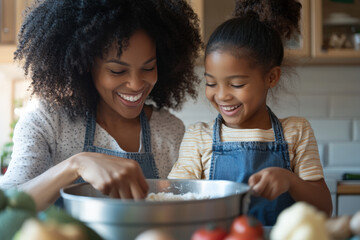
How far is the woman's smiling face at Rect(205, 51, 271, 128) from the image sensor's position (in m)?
1.26

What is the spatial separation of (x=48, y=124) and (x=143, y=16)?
17.6 inches

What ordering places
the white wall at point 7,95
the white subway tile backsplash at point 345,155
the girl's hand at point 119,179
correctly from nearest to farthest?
the girl's hand at point 119,179 < the white subway tile backsplash at point 345,155 < the white wall at point 7,95

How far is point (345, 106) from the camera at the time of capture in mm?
2945

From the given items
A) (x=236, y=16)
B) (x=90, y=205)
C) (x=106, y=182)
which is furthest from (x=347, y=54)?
(x=90, y=205)

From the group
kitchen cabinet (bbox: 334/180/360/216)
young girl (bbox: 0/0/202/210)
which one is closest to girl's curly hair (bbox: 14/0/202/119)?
young girl (bbox: 0/0/202/210)

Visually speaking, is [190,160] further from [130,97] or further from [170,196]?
[170,196]

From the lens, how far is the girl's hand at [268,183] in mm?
903

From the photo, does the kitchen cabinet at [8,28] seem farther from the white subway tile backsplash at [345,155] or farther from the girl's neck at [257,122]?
the white subway tile backsplash at [345,155]

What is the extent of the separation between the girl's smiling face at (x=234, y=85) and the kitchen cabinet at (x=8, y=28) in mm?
1584

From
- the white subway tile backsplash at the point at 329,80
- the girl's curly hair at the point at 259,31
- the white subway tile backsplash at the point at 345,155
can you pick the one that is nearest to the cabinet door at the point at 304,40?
the white subway tile backsplash at the point at 329,80

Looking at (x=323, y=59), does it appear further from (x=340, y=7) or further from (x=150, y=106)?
(x=150, y=106)

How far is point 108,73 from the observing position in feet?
4.37

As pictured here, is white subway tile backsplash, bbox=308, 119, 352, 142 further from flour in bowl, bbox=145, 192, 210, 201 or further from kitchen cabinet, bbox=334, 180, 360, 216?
flour in bowl, bbox=145, 192, 210, 201

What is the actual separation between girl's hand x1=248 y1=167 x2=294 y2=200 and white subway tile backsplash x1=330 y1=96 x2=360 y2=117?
6.94ft
